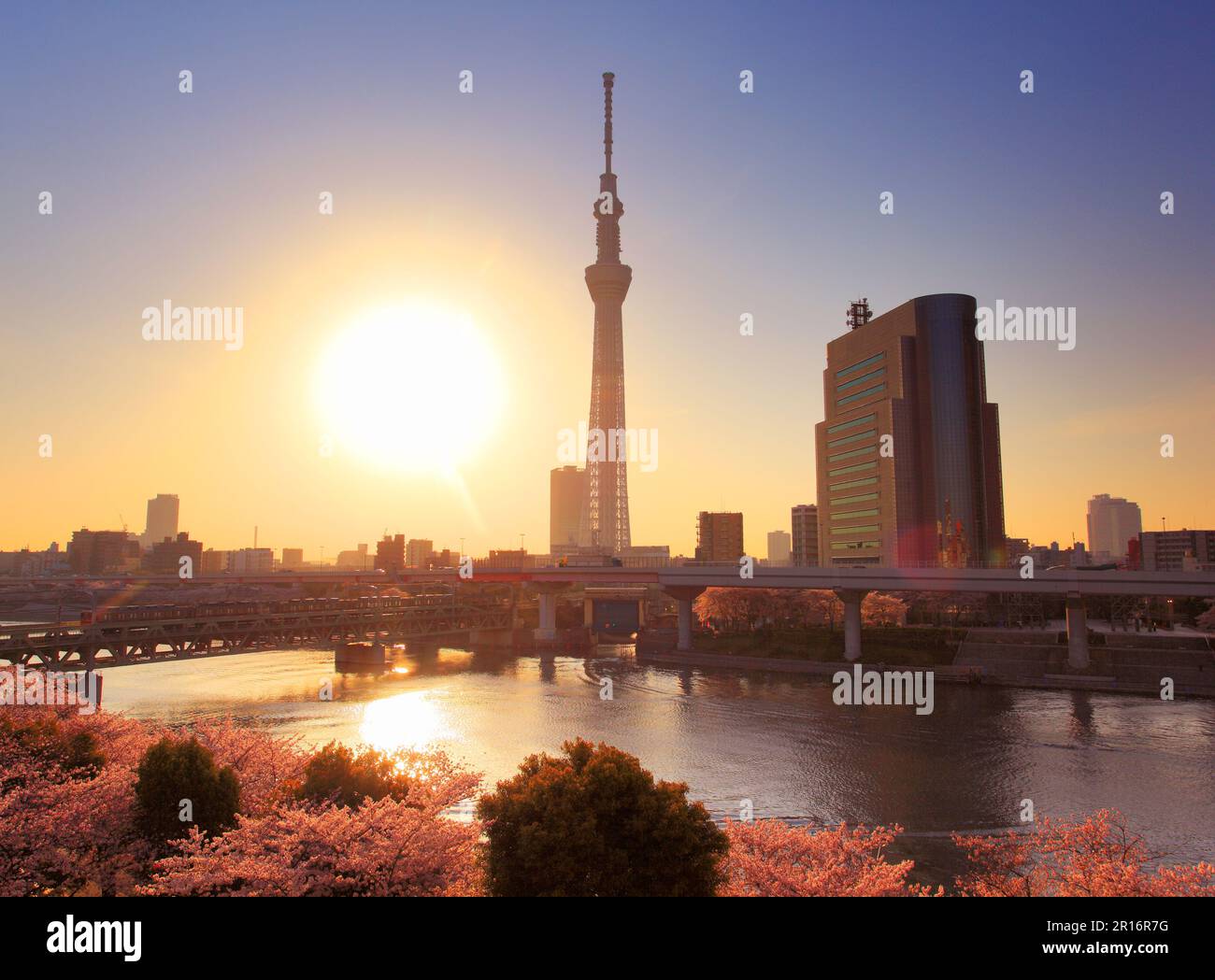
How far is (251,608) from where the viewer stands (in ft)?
216

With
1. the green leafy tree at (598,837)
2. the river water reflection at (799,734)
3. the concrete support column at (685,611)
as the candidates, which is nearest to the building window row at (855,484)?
the concrete support column at (685,611)

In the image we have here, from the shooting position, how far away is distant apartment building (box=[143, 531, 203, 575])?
15775cm

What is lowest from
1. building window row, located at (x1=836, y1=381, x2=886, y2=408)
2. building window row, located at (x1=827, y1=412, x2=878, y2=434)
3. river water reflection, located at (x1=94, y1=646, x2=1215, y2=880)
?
river water reflection, located at (x1=94, y1=646, x2=1215, y2=880)

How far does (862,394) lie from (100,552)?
160694mm

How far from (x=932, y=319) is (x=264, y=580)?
109 m

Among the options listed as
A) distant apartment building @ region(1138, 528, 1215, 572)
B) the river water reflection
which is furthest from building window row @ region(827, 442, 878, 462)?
distant apartment building @ region(1138, 528, 1215, 572)

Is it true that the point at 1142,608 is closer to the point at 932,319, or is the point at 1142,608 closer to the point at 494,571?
the point at 932,319

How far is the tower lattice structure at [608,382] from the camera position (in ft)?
463

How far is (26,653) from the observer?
131ft

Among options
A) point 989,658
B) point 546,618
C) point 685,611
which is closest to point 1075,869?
point 989,658

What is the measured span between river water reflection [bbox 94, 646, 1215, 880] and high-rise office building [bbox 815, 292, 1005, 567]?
5800 cm

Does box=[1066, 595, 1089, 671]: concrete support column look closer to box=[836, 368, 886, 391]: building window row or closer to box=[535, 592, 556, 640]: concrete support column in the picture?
box=[535, 592, 556, 640]: concrete support column

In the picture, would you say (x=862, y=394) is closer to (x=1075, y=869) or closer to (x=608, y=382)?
(x=608, y=382)
